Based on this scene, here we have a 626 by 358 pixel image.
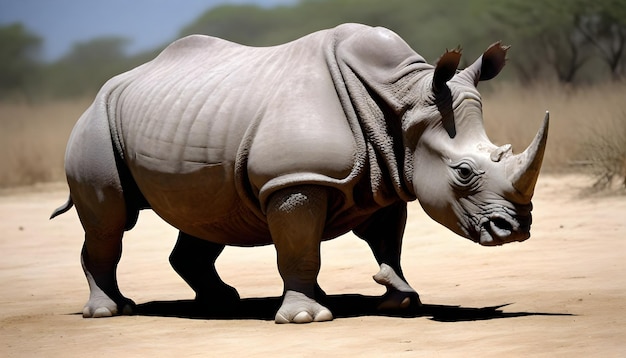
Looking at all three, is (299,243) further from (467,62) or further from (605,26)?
(605,26)

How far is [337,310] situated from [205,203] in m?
1.06

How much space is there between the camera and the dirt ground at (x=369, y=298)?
21.4 feet

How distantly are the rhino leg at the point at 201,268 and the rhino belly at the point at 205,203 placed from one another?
0.68 m

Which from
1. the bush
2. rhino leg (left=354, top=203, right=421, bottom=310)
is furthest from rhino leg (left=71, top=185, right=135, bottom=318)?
the bush

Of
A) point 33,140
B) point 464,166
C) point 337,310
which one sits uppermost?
point 464,166

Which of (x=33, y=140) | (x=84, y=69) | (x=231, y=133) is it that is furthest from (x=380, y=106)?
(x=84, y=69)

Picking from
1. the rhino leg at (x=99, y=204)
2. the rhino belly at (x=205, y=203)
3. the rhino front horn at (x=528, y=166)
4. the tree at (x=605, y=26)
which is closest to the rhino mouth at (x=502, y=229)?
the rhino front horn at (x=528, y=166)

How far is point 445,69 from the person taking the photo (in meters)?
7.30

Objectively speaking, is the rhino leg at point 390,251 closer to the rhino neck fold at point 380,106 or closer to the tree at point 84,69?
the rhino neck fold at point 380,106

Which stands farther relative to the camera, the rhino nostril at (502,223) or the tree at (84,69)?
the tree at (84,69)

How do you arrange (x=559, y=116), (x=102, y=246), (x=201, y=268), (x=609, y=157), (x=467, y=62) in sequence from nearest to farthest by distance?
(x=102, y=246) < (x=201, y=268) < (x=609, y=157) < (x=559, y=116) < (x=467, y=62)

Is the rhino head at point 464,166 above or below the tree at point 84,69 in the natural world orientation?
above

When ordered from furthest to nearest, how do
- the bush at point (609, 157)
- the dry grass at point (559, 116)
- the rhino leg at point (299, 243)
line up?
the dry grass at point (559, 116)
the bush at point (609, 157)
the rhino leg at point (299, 243)

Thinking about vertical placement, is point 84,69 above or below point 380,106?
below
